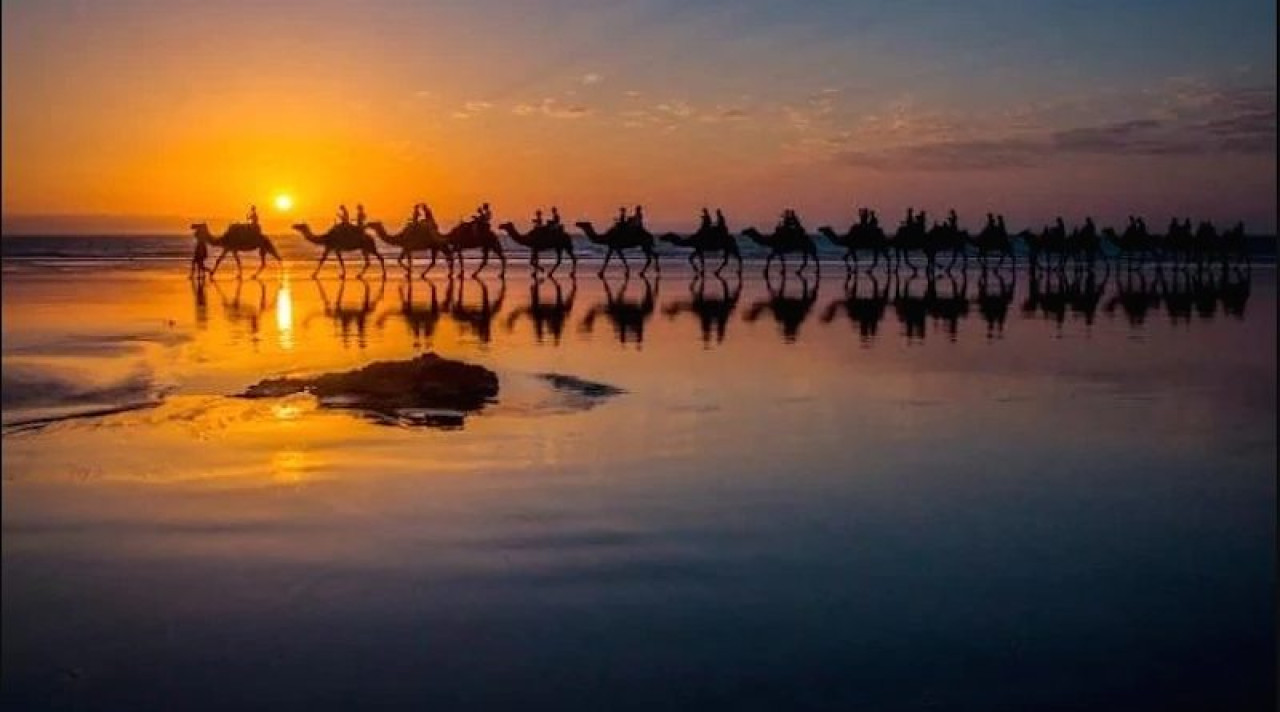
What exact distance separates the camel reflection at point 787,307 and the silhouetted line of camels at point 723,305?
26 millimetres

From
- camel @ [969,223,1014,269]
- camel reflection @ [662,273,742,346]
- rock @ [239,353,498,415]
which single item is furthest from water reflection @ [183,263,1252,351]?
camel @ [969,223,1014,269]

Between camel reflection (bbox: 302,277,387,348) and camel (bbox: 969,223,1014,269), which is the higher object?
camel (bbox: 969,223,1014,269)

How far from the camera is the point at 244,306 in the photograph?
88.1 ft

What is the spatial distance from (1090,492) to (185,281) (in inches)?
1384

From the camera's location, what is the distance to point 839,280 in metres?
44.7

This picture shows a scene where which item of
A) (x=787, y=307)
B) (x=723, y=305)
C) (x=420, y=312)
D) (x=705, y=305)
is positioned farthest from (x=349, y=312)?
(x=787, y=307)

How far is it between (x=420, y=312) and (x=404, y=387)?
1339 centimetres

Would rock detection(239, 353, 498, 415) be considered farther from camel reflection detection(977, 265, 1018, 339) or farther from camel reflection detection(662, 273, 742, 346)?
camel reflection detection(977, 265, 1018, 339)

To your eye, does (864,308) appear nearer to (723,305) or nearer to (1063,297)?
(723,305)

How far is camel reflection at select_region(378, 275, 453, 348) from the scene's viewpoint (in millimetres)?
20281

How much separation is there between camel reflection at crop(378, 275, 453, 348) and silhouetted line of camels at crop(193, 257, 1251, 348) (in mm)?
21

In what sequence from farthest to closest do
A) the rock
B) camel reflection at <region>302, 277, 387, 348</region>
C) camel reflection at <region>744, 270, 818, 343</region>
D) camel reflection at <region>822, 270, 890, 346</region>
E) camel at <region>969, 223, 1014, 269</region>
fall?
camel at <region>969, 223, 1014, 269</region> → camel reflection at <region>744, 270, 818, 343</region> → camel reflection at <region>822, 270, 890, 346</region> → camel reflection at <region>302, 277, 387, 348</region> → the rock

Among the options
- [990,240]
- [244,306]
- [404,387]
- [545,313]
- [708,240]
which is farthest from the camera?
[990,240]

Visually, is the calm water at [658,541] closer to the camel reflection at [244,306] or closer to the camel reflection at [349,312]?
the camel reflection at [349,312]
